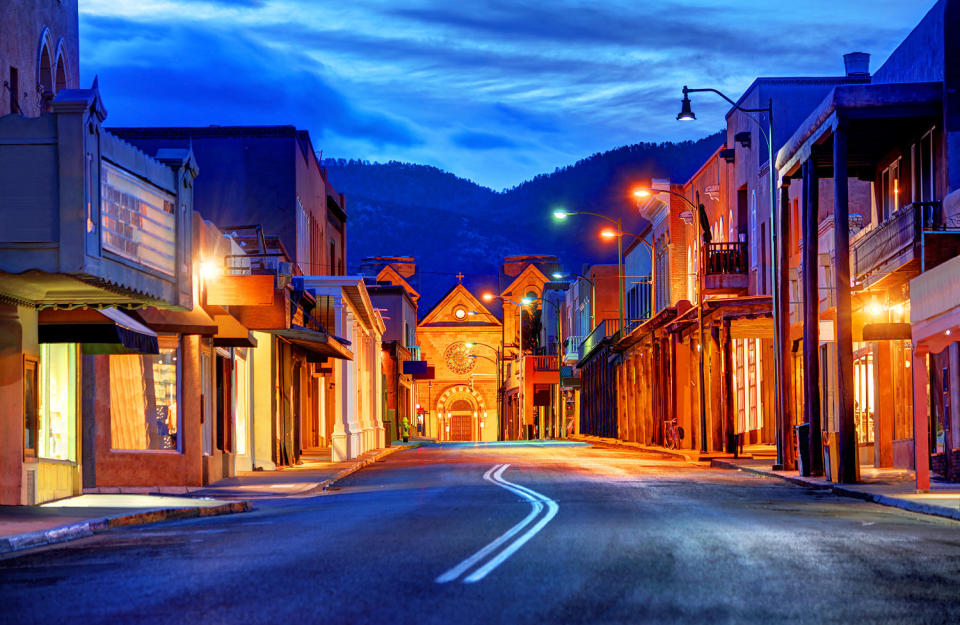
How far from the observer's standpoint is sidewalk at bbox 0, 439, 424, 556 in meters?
15.5

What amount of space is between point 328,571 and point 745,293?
38.9 meters

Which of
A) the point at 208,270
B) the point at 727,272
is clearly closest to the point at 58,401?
the point at 208,270

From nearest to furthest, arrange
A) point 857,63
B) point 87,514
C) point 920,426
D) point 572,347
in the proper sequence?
point 87,514 < point 920,426 < point 857,63 < point 572,347

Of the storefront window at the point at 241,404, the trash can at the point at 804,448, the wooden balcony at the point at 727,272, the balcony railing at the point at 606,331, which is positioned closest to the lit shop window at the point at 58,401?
the storefront window at the point at 241,404

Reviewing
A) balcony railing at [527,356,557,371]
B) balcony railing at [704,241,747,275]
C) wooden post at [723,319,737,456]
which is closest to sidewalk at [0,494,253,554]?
wooden post at [723,319,737,456]

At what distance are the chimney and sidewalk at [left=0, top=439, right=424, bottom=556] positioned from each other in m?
24.5

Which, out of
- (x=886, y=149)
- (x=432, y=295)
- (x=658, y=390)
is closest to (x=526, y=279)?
(x=432, y=295)

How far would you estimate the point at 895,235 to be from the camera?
28703mm

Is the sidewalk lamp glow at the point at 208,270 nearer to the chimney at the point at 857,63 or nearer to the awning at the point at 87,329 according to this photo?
the awning at the point at 87,329

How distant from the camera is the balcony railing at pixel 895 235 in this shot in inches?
1064

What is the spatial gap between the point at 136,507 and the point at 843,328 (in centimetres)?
1331

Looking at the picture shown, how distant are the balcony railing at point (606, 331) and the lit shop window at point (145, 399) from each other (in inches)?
1550

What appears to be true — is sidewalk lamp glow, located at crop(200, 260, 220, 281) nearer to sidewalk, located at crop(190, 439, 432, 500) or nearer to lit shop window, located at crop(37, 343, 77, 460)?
lit shop window, located at crop(37, 343, 77, 460)

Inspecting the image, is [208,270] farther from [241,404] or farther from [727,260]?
[727,260]
